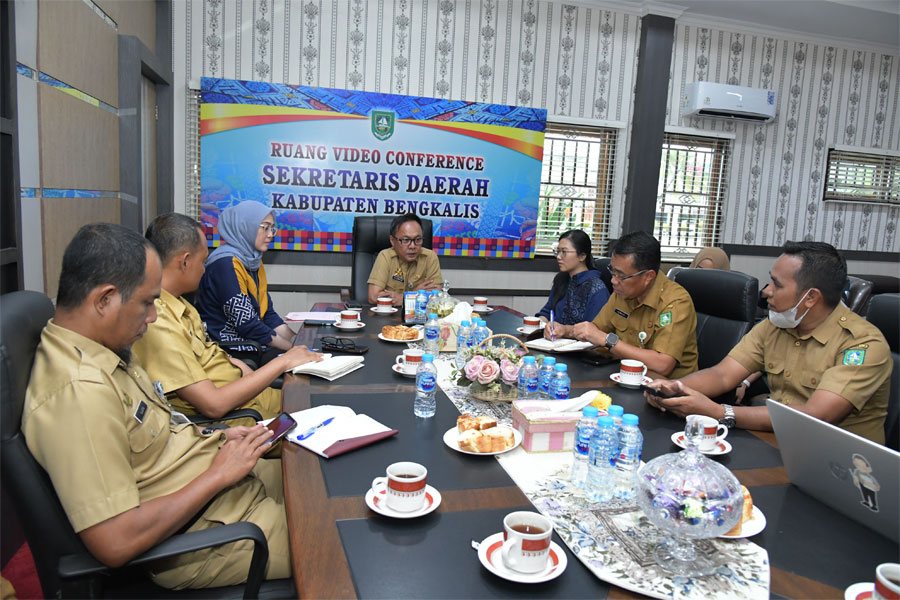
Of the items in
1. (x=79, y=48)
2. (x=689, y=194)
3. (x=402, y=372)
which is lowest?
(x=402, y=372)

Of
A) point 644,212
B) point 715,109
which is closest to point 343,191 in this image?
point 644,212

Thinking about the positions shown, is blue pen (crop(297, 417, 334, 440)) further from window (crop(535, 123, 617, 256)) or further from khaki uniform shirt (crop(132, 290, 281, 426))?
window (crop(535, 123, 617, 256))

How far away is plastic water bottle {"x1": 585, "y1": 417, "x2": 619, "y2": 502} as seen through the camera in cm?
108

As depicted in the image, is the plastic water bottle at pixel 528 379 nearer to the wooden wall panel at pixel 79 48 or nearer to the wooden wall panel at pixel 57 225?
the wooden wall panel at pixel 57 225

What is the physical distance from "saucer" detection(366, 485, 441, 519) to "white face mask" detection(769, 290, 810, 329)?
4.14ft

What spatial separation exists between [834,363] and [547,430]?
95cm

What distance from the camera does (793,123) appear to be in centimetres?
527

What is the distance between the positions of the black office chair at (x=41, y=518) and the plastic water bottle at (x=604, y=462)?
0.64 metres

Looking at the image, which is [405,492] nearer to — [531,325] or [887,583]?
[887,583]

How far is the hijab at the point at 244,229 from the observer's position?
263 centimetres

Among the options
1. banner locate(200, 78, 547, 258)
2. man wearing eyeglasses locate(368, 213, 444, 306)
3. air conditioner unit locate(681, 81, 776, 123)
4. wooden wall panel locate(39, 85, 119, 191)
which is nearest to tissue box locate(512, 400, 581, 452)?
wooden wall panel locate(39, 85, 119, 191)

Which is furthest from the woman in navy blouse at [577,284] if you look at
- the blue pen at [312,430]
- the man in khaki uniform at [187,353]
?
the blue pen at [312,430]

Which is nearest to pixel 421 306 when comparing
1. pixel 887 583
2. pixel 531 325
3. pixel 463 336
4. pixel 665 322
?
pixel 531 325

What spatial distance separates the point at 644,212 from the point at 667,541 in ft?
14.1
